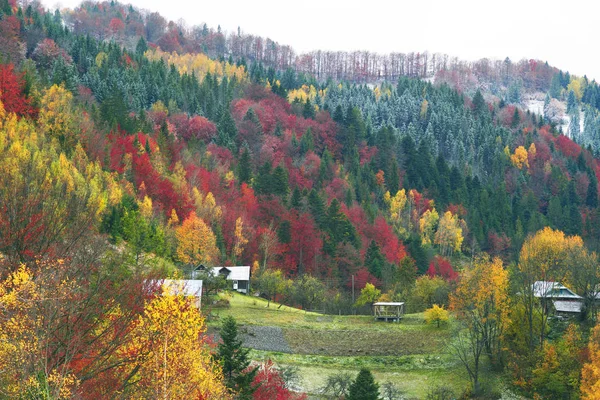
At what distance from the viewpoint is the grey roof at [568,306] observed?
5350 cm

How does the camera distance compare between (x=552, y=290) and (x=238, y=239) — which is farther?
(x=238, y=239)

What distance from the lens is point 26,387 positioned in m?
17.6

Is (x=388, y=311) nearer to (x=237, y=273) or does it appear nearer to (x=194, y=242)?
(x=237, y=273)

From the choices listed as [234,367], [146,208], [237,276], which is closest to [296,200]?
[237,276]

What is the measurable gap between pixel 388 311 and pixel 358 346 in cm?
989

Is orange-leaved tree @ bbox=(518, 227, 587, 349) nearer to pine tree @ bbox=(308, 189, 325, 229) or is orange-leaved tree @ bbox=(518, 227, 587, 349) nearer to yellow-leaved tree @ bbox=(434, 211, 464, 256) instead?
pine tree @ bbox=(308, 189, 325, 229)

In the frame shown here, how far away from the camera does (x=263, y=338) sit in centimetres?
5153

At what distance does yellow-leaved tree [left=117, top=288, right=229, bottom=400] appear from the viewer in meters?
23.0

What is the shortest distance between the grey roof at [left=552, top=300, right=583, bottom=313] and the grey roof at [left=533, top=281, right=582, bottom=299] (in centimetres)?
49

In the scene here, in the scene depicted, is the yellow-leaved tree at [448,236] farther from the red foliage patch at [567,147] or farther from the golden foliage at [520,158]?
the red foliage patch at [567,147]

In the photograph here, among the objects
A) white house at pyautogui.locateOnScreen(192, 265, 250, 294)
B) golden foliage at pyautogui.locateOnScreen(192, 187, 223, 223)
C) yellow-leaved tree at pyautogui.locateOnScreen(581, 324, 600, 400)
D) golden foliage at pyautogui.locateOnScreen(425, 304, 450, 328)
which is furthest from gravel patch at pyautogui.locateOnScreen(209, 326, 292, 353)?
golden foliage at pyautogui.locateOnScreen(192, 187, 223, 223)

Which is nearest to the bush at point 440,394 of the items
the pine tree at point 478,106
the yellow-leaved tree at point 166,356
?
the yellow-leaved tree at point 166,356

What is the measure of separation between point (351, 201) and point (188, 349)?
82.5 metres

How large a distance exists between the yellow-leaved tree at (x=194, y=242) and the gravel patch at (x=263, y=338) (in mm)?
17315
